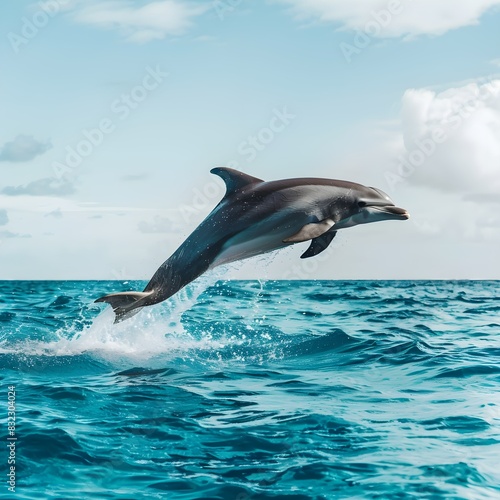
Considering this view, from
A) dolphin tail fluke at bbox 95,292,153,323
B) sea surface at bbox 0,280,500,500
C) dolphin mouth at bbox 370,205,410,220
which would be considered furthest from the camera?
dolphin tail fluke at bbox 95,292,153,323

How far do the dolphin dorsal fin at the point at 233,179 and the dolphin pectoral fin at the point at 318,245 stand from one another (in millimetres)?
1101

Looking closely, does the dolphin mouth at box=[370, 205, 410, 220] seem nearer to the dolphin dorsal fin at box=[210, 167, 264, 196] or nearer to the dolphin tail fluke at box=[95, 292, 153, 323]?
the dolphin dorsal fin at box=[210, 167, 264, 196]

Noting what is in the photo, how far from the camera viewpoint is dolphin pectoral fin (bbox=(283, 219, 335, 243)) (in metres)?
9.08

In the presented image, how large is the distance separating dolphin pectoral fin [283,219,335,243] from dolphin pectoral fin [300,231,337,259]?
53cm

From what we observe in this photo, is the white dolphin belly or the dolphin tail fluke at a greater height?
the white dolphin belly

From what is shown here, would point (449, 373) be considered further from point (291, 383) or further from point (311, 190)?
point (311, 190)

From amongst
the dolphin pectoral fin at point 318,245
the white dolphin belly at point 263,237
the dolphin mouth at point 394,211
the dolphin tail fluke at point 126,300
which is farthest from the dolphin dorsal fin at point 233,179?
the dolphin tail fluke at point 126,300

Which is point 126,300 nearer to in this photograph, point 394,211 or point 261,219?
point 261,219

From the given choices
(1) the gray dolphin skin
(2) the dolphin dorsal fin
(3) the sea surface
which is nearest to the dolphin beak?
(1) the gray dolphin skin

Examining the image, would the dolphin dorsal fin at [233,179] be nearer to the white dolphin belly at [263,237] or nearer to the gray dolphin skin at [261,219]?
the gray dolphin skin at [261,219]

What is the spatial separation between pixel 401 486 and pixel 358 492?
36 centimetres

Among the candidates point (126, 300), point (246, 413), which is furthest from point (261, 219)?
point (246, 413)

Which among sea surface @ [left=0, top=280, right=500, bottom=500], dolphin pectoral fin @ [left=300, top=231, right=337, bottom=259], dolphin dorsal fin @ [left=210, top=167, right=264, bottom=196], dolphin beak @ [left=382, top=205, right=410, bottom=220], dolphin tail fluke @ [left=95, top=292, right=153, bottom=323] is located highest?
dolphin dorsal fin @ [left=210, top=167, right=264, bottom=196]

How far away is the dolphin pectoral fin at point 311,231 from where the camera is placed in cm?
908
